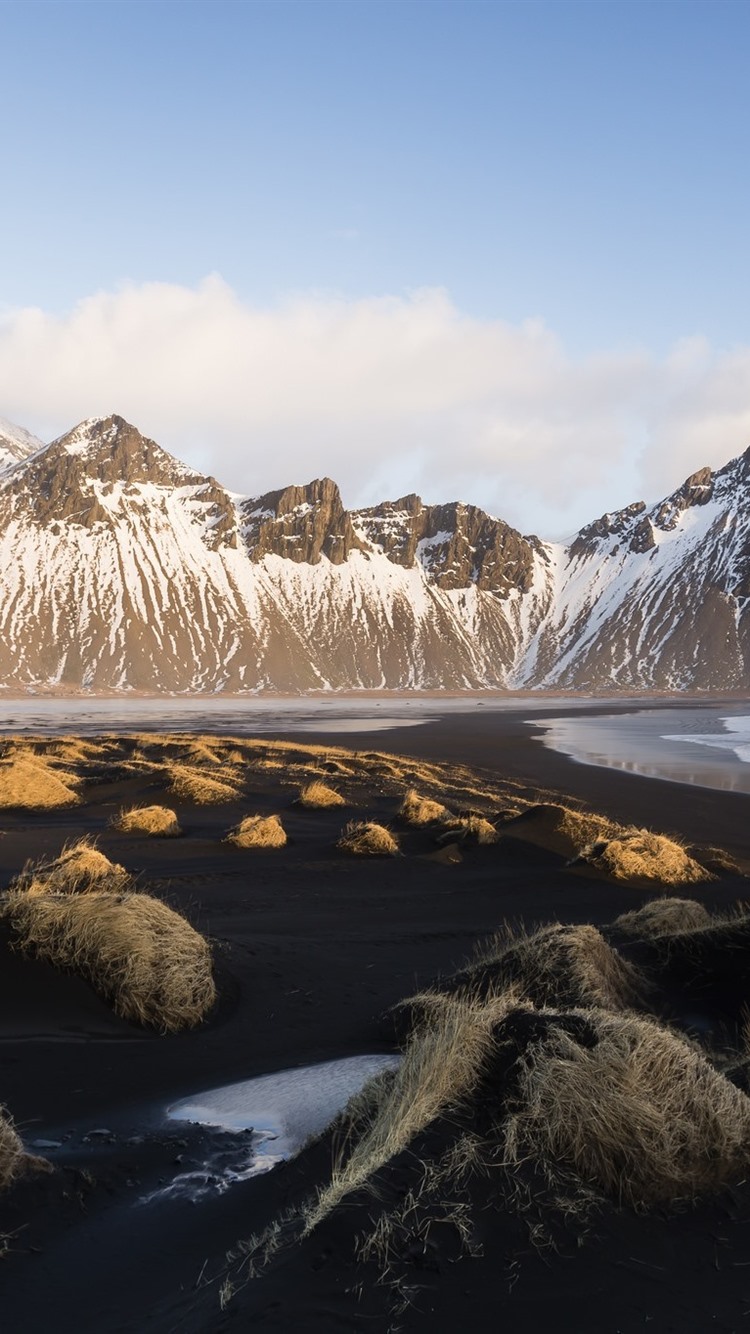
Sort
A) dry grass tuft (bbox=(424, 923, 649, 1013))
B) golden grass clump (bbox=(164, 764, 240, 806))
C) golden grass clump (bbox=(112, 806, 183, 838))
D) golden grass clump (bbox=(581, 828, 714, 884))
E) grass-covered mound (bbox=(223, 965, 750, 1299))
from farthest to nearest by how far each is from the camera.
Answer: golden grass clump (bbox=(164, 764, 240, 806)) → golden grass clump (bbox=(112, 806, 183, 838)) → golden grass clump (bbox=(581, 828, 714, 884)) → dry grass tuft (bbox=(424, 923, 649, 1013)) → grass-covered mound (bbox=(223, 965, 750, 1299))

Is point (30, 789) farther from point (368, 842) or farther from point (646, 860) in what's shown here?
point (646, 860)

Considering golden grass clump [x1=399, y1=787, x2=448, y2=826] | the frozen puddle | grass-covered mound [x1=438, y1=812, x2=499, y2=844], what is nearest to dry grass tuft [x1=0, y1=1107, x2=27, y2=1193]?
the frozen puddle

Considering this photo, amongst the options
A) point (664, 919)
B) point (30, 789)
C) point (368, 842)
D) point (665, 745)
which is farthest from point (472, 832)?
point (665, 745)

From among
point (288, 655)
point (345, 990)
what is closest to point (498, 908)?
point (345, 990)

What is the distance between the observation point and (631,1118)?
15.1 feet

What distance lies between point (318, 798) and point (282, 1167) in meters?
17.3

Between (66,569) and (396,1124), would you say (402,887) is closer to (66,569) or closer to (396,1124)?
(396,1124)

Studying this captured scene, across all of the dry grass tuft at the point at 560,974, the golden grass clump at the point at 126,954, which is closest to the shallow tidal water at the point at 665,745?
the dry grass tuft at the point at 560,974

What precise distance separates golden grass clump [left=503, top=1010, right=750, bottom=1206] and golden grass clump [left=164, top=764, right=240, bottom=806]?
18.2 meters

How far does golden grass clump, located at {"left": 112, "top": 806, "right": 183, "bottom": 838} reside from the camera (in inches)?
727

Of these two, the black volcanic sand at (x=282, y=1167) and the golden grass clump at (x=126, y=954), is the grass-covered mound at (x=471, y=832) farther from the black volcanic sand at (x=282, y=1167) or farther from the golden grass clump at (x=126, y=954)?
the golden grass clump at (x=126, y=954)

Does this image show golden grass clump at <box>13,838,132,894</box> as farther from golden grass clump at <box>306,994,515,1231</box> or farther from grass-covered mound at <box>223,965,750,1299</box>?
grass-covered mound at <box>223,965,750,1299</box>

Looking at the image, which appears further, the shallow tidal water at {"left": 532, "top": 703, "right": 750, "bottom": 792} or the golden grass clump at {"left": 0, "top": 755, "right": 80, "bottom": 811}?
the shallow tidal water at {"left": 532, "top": 703, "right": 750, "bottom": 792}

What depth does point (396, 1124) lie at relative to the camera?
15.6ft
